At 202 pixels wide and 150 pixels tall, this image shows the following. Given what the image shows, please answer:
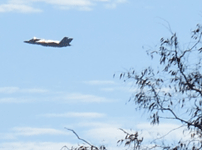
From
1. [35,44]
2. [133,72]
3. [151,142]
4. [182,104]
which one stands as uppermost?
[35,44]

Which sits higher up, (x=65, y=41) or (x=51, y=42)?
(x=65, y=41)

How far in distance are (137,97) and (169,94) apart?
116cm

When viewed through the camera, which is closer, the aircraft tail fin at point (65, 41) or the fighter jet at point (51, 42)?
the fighter jet at point (51, 42)

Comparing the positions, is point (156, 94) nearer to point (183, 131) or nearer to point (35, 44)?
point (183, 131)

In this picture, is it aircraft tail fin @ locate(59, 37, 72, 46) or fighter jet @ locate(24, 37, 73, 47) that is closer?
fighter jet @ locate(24, 37, 73, 47)

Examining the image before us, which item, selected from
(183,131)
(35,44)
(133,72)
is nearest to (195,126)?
(183,131)

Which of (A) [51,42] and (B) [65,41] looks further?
(B) [65,41]

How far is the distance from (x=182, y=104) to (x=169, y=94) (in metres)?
0.69

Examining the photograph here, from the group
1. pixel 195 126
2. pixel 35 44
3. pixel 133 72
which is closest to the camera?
pixel 195 126

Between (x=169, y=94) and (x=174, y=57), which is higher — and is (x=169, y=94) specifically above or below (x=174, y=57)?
below

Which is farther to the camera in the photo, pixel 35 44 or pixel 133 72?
pixel 35 44

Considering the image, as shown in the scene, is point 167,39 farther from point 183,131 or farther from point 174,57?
point 183,131

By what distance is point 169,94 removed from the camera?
62.0ft

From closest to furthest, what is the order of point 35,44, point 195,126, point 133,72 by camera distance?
point 195,126 → point 133,72 → point 35,44
